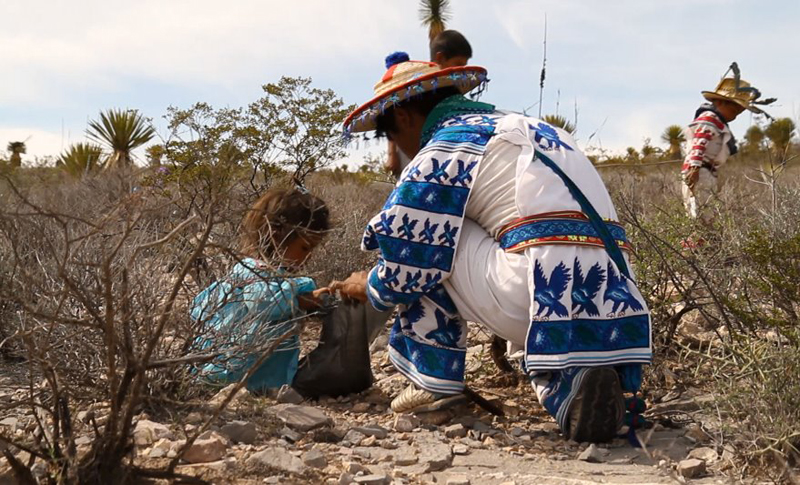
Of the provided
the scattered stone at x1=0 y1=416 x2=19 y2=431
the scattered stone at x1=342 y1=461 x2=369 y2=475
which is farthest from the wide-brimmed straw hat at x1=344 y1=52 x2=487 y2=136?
the scattered stone at x1=0 y1=416 x2=19 y2=431

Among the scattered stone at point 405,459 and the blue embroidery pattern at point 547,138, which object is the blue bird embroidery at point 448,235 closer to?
the blue embroidery pattern at point 547,138

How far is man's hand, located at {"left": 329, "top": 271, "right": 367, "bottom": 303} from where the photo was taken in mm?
3312

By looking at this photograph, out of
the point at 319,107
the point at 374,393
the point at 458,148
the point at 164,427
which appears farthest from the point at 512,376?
the point at 319,107

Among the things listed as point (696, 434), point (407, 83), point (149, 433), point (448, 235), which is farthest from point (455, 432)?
point (407, 83)

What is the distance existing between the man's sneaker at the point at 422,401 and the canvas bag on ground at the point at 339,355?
0.34 metres

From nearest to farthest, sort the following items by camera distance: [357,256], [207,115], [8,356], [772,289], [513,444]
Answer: [513,444] → [772,289] → [8,356] → [357,256] → [207,115]

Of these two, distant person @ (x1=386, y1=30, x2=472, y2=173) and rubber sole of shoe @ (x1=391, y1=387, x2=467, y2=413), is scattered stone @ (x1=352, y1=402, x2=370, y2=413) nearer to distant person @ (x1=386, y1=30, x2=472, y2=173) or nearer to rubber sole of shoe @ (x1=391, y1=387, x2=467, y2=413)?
rubber sole of shoe @ (x1=391, y1=387, x2=467, y2=413)

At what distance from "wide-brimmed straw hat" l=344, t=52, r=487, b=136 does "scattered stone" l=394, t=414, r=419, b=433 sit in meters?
1.16

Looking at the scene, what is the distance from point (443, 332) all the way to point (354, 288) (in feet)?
1.50

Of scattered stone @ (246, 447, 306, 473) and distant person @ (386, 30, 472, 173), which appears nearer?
scattered stone @ (246, 447, 306, 473)

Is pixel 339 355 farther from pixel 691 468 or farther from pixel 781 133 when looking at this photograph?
pixel 781 133

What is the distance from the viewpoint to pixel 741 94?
660 cm

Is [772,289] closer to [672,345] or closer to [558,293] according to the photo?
[672,345]

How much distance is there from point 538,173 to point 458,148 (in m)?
0.31
